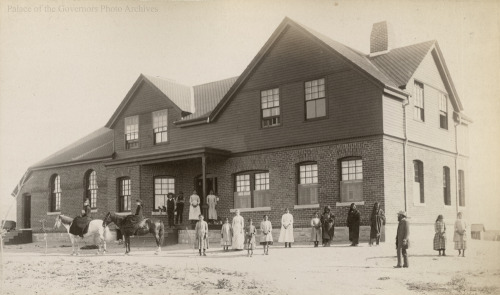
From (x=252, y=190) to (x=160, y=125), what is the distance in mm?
6377

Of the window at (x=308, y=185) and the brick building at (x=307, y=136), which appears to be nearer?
the brick building at (x=307, y=136)

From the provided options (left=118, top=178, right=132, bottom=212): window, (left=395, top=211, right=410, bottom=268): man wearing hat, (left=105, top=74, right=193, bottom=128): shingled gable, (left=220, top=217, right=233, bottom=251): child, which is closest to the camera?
(left=395, top=211, right=410, bottom=268): man wearing hat

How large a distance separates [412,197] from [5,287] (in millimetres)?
14515

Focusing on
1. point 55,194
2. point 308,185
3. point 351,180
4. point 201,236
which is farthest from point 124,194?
point 351,180

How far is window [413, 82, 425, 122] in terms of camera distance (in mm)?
23798

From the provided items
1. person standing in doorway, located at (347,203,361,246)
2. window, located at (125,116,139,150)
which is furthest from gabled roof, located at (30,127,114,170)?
person standing in doorway, located at (347,203,361,246)

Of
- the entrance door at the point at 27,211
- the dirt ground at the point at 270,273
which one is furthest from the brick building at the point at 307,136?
the entrance door at the point at 27,211

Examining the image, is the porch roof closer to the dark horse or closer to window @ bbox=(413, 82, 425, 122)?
the dark horse

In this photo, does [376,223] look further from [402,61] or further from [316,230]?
[402,61]

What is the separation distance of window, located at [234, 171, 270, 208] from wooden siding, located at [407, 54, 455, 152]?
5.89 m

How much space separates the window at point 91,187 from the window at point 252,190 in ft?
31.5

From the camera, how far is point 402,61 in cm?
2377

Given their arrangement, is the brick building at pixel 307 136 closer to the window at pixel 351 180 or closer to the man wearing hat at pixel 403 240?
the window at pixel 351 180

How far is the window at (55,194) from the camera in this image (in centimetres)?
3322
